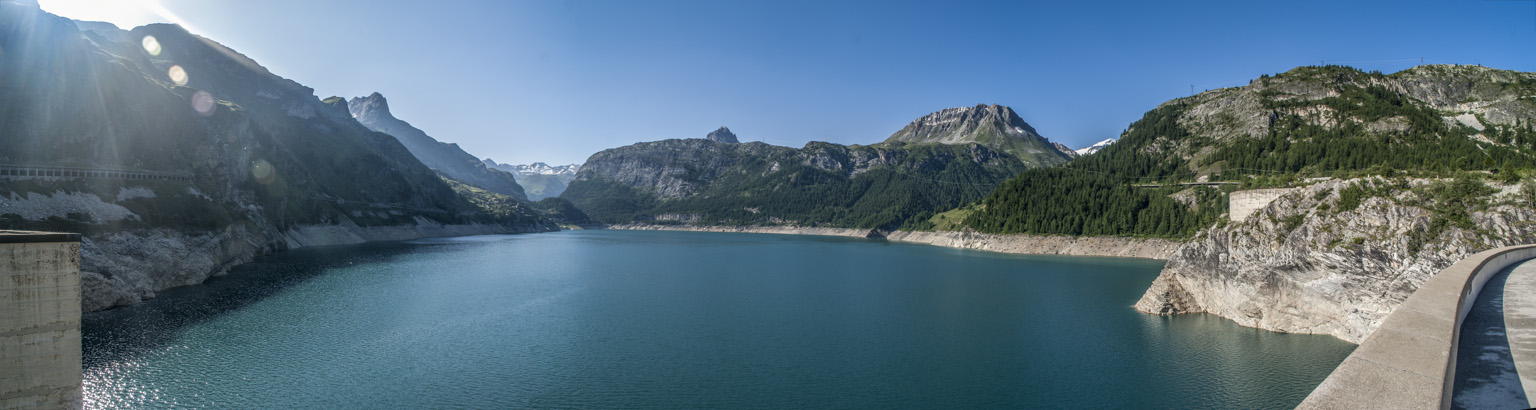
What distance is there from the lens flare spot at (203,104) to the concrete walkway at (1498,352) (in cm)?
11371

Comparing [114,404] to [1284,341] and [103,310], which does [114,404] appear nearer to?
[103,310]

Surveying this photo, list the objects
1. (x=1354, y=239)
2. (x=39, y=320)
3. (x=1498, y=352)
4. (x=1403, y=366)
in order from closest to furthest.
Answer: (x=1403, y=366) → (x=1498, y=352) → (x=39, y=320) → (x=1354, y=239)

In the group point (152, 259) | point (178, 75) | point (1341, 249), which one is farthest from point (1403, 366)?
A: point (178, 75)

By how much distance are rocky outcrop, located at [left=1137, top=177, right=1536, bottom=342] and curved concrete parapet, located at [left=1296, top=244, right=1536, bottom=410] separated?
84.2ft

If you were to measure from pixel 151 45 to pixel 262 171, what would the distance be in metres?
118

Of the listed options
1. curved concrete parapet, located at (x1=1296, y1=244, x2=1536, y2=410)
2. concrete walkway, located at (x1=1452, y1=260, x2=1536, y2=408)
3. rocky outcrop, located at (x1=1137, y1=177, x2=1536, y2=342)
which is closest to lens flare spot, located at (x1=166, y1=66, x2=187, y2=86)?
rocky outcrop, located at (x1=1137, y1=177, x2=1536, y2=342)

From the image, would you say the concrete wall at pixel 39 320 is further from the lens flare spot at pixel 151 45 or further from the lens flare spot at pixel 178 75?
the lens flare spot at pixel 151 45

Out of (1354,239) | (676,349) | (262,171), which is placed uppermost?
(262,171)

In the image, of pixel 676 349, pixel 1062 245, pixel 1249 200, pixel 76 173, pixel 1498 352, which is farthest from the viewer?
pixel 1062 245

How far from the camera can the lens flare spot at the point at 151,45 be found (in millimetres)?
167500

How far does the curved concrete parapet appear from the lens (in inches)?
185

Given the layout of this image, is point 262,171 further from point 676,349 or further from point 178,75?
point 676,349

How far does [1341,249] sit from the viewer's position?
28656 millimetres

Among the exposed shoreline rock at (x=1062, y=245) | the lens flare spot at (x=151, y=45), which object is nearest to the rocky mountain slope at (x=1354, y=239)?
the exposed shoreline rock at (x=1062, y=245)
